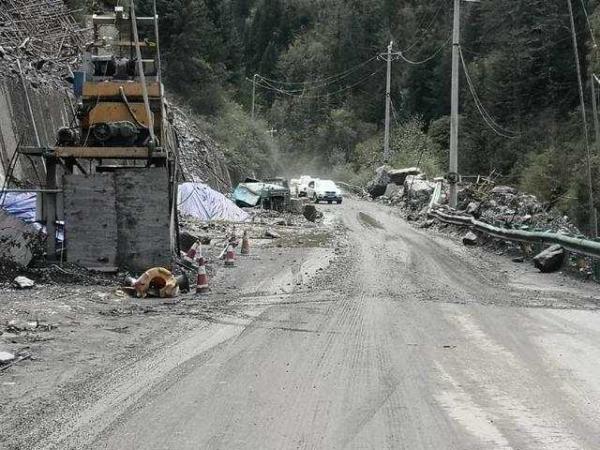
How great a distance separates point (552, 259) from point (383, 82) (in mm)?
76863

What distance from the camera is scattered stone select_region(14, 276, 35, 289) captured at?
36.6 feet

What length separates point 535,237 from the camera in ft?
55.8

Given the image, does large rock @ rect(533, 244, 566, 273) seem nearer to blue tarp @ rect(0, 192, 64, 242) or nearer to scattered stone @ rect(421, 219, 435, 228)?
blue tarp @ rect(0, 192, 64, 242)

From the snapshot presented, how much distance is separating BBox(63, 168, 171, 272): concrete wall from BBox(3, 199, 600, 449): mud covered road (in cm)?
214

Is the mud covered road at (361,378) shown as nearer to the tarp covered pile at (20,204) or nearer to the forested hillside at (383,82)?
the tarp covered pile at (20,204)

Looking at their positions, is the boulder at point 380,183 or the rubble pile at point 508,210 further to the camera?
the boulder at point 380,183

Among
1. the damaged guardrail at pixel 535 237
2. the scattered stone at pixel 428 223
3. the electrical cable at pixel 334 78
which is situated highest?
the electrical cable at pixel 334 78

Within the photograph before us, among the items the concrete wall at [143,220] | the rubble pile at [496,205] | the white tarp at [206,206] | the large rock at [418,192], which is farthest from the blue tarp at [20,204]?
the large rock at [418,192]

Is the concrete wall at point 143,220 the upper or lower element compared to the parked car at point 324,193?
upper

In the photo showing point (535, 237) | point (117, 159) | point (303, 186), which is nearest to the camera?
point (117, 159)

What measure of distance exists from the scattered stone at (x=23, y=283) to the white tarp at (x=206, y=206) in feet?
58.6

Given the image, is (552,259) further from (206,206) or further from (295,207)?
(295,207)

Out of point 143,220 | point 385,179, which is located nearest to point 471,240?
point 143,220

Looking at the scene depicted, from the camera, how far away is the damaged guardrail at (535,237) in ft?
45.4
